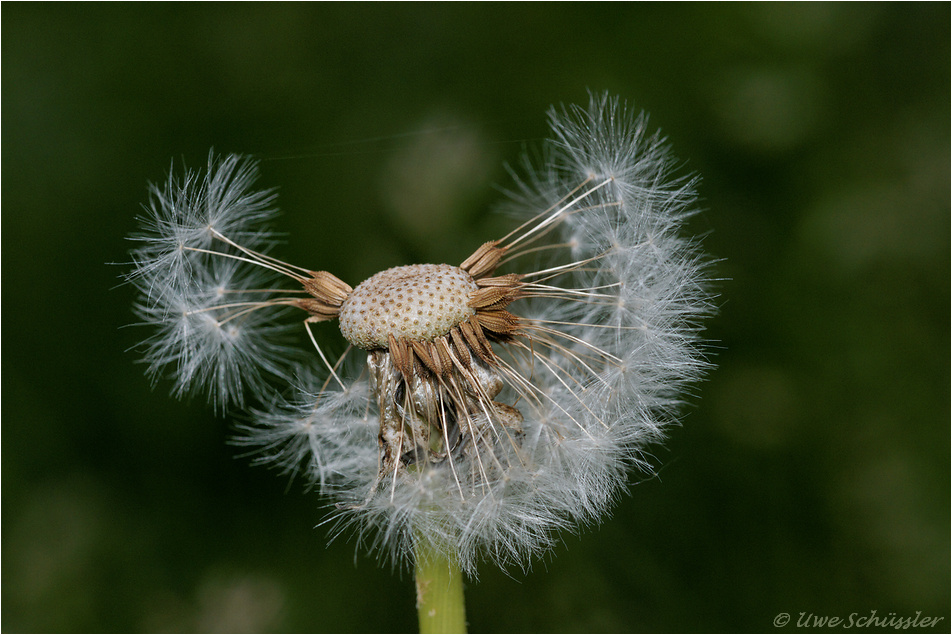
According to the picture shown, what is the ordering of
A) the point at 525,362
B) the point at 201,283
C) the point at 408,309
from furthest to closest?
the point at 201,283, the point at 525,362, the point at 408,309

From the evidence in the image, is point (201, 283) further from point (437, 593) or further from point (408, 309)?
point (437, 593)

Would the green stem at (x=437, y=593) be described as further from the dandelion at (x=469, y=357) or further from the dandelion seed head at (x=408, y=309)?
the dandelion seed head at (x=408, y=309)

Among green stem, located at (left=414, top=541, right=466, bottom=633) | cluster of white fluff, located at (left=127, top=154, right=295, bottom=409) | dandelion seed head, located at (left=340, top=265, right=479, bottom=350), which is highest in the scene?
cluster of white fluff, located at (left=127, top=154, right=295, bottom=409)

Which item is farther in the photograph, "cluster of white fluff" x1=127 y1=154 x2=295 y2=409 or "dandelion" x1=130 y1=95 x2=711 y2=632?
"cluster of white fluff" x1=127 y1=154 x2=295 y2=409

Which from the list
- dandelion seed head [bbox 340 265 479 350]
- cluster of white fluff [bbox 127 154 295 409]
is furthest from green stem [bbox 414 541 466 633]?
cluster of white fluff [bbox 127 154 295 409]

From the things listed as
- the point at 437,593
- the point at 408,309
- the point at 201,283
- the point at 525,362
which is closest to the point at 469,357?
the point at 408,309

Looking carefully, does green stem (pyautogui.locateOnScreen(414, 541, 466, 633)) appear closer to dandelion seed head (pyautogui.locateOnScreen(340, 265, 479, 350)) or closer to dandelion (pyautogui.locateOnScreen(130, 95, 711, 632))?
dandelion (pyautogui.locateOnScreen(130, 95, 711, 632))

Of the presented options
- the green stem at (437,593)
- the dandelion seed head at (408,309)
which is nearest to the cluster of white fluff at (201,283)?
the dandelion seed head at (408,309)
